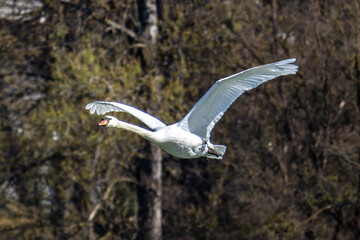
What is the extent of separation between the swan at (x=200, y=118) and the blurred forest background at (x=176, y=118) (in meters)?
4.63

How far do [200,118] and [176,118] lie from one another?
16.5 feet

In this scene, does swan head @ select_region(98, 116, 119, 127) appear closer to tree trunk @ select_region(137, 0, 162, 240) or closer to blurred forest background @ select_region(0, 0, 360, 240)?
blurred forest background @ select_region(0, 0, 360, 240)

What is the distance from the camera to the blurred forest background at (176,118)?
45.0 feet

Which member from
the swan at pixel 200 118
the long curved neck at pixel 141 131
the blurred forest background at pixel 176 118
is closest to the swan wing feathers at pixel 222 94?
the swan at pixel 200 118

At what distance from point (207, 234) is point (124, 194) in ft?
6.53

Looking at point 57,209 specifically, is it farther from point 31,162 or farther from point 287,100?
point 287,100

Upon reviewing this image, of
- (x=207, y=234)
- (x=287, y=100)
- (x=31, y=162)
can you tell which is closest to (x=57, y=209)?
(x=31, y=162)

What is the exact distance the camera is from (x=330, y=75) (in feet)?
47.2

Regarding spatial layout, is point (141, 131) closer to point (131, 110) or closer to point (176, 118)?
point (131, 110)

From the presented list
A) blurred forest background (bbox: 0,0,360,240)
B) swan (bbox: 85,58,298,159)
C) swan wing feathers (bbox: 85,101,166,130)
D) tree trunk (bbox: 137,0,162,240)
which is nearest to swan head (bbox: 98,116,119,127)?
swan (bbox: 85,58,298,159)

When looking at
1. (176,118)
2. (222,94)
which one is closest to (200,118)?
(222,94)

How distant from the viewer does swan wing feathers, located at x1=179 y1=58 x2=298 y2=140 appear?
793cm

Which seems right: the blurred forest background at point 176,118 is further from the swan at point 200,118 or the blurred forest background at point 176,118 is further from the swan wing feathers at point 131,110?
the swan at point 200,118

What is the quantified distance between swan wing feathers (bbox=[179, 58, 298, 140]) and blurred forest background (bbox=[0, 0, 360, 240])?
4.63 meters
